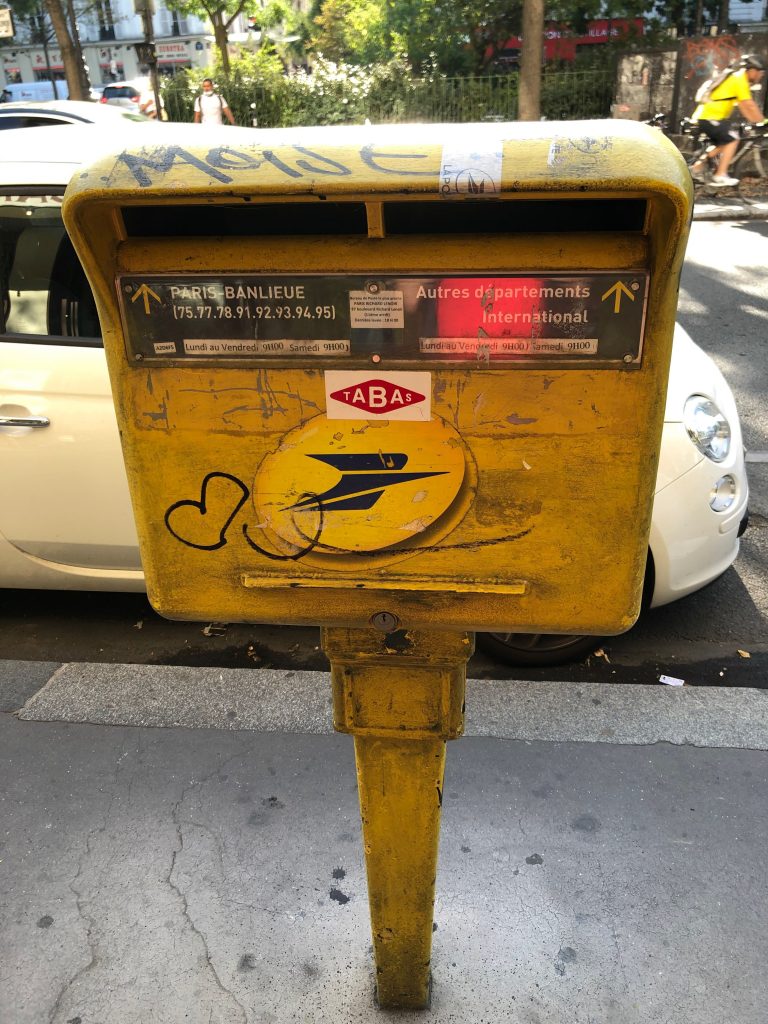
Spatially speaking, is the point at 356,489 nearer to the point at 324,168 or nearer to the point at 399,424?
the point at 399,424

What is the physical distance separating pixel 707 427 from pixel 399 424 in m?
1.99

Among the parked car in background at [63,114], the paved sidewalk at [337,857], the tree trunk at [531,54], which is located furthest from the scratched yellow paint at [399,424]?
the tree trunk at [531,54]

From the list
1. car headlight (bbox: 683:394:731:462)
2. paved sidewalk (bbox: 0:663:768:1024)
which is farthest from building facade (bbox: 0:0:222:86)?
paved sidewalk (bbox: 0:663:768:1024)

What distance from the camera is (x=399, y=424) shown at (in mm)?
1325

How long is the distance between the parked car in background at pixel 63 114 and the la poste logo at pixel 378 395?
498 cm

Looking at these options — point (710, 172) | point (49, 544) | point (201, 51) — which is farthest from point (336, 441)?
point (201, 51)

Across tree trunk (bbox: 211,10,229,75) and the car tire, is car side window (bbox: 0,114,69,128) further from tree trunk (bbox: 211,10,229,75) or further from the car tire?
tree trunk (bbox: 211,10,229,75)

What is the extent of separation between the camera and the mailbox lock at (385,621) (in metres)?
1.46

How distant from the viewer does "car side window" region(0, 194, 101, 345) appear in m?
3.03

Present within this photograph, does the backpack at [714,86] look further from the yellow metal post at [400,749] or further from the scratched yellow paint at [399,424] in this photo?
the yellow metal post at [400,749]

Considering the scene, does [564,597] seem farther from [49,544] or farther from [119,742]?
[49,544]

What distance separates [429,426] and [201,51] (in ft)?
170

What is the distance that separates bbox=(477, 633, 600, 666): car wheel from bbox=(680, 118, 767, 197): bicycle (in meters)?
9.88

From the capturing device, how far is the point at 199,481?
141cm
